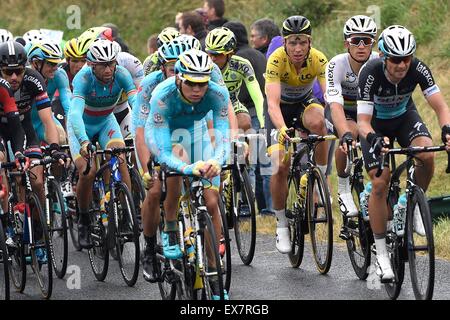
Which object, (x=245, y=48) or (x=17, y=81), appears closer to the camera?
(x=17, y=81)

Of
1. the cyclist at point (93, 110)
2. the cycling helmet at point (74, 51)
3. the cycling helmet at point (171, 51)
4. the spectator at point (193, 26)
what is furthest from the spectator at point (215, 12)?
the cycling helmet at point (171, 51)

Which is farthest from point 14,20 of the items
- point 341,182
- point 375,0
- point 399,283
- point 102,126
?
point 399,283

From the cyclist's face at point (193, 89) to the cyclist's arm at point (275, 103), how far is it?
1918 millimetres

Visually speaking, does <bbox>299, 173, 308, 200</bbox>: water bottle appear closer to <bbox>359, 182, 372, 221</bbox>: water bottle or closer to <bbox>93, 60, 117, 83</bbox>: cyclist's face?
<bbox>359, 182, 372, 221</bbox>: water bottle

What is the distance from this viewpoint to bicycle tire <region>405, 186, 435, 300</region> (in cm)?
840

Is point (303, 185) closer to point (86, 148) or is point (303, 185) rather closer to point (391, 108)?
point (391, 108)

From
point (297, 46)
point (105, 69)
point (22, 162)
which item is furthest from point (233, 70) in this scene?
point (22, 162)

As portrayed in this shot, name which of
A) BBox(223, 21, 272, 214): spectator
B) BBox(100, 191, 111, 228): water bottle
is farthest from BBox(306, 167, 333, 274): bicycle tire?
BBox(223, 21, 272, 214): spectator

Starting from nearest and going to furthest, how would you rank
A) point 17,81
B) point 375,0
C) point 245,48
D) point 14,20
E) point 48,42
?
point 17,81
point 48,42
point 245,48
point 375,0
point 14,20

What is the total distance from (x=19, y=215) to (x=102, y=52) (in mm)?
1799

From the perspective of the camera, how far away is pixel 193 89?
878 cm

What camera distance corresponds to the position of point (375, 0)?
2002 centimetres
